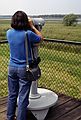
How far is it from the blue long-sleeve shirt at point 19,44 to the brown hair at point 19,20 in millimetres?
61

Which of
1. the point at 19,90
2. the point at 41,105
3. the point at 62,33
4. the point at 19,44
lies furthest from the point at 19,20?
the point at 62,33

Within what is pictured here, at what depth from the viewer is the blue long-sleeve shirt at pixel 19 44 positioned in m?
2.64

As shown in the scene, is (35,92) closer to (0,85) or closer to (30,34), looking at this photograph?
(30,34)

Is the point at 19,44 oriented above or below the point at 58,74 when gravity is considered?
above

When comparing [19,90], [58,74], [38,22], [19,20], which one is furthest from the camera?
[58,74]

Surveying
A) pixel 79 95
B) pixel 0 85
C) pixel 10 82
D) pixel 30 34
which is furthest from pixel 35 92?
pixel 0 85

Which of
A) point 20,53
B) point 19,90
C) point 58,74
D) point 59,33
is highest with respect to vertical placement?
point 20,53

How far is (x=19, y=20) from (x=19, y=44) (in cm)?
24

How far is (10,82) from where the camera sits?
2895mm

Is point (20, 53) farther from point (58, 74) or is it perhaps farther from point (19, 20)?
point (58, 74)

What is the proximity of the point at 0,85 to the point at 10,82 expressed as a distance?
9.55 feet

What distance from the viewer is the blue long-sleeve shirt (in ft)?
8.67

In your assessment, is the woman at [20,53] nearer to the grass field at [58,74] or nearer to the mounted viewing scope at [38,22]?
the mounted viewing scope at [38,22]

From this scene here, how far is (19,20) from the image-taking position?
2.61 meters
